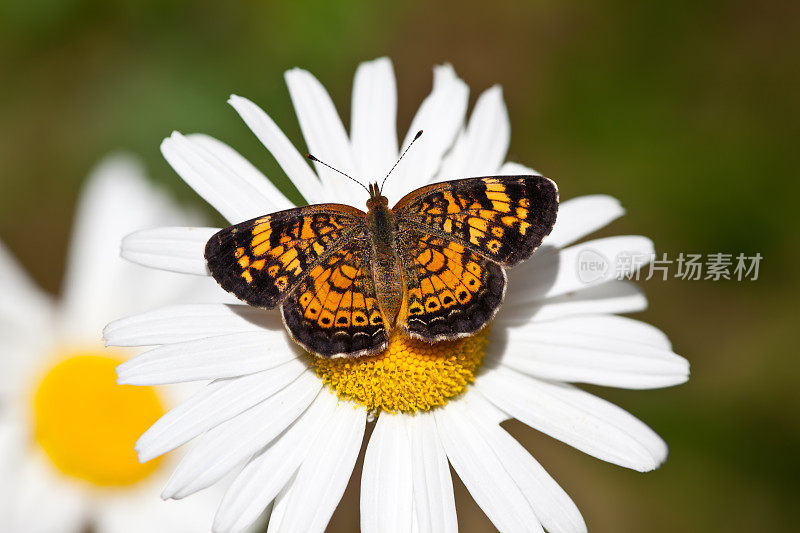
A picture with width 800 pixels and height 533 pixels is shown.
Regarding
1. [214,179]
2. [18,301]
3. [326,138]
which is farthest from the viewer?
[18,301]

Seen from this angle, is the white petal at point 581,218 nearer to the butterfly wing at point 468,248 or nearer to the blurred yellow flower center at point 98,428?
the butterfly wing at point 468,248

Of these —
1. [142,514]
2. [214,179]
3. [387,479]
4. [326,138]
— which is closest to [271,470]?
[387,479]

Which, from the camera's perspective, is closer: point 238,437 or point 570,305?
point 238,437

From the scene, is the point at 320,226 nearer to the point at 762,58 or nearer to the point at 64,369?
the point at 64,369

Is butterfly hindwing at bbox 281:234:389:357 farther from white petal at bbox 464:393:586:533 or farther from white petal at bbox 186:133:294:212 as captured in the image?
white petal at bbox 464:393:586:533

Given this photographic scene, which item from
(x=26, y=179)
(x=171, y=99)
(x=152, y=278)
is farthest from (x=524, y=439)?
(x=26, y=179)

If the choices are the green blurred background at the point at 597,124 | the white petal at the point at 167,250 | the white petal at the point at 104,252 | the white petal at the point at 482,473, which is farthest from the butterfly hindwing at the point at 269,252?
the green blurred background at the point at 597,124

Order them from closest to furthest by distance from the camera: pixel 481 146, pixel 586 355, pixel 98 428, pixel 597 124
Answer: pixel 586 355, pixel 481 146, pixel 98 428, pixel 597 124

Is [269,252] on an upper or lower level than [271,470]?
upper

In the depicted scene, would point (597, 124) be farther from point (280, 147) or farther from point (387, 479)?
point (387, 479)
